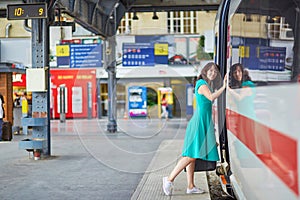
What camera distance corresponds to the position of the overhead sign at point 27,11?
10.4 metres

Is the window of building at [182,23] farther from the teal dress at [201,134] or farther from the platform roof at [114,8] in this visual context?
the teal dress at [201,134]

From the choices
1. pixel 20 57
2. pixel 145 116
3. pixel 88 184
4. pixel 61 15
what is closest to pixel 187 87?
pixel 145 116

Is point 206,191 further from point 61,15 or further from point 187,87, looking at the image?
point 187,87

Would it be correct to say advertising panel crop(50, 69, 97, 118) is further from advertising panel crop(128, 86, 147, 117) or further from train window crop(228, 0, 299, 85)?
train window crop(228, 0, 299, 85)

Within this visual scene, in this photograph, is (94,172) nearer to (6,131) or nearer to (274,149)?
(274,149)

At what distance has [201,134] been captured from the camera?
6.78m

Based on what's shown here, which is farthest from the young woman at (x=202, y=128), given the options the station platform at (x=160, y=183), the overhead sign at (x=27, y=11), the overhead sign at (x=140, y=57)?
the overhead sign at (x=140, y=57)

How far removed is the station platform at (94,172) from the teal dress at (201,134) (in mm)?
625

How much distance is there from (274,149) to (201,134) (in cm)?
372

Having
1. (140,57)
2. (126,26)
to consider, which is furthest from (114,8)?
(126,26)

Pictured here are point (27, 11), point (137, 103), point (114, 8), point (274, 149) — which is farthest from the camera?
point (137, 103)

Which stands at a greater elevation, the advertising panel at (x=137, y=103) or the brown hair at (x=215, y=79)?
the brown hair at (x=215, y=79)

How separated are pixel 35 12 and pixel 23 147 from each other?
2.83 meters

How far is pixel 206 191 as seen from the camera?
24.1 feet
